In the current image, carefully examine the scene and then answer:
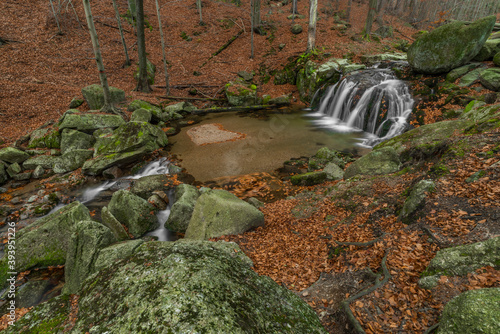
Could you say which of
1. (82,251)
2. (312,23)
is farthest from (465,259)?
(312,23)

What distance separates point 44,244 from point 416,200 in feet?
28.8

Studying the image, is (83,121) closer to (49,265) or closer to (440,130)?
(49,265)

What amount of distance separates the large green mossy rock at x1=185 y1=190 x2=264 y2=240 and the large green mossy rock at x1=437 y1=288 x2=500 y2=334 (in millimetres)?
4433

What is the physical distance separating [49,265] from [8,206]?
14.3 feet

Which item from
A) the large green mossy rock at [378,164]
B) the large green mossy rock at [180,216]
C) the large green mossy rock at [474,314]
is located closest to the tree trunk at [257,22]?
the large green mossy rock at [378,164]

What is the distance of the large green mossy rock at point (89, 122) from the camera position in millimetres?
11802

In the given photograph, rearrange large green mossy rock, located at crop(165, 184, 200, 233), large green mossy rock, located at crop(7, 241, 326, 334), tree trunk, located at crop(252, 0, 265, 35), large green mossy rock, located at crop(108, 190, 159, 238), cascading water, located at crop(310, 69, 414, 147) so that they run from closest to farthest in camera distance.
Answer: large green mossy rock, located at crop(7, 241, 326, 334), large green mossy rock, located at crop(108, 190, 159, 238), large green mossy rock, located at crop(165, 184, 200, 233), cascading water, located at crop(310, 69, 414, 147), tree trunk, located at crop(252, 0, 265, 35)

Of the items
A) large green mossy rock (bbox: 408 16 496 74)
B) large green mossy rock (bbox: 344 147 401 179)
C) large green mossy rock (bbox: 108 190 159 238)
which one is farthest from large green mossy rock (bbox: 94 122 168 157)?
large green mossy rock (bbox: 408 16 496 74)

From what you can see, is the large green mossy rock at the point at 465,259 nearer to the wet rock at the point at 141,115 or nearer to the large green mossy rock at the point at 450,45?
the large green mossy rock at the point at 450,45

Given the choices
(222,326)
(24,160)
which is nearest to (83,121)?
(24,160)

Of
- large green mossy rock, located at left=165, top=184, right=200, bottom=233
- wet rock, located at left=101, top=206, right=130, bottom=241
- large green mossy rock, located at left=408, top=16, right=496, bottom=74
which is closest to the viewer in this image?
wet rock, located at left=101, top=206, right=130, bottom=241

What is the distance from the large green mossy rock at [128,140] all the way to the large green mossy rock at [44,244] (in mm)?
5298

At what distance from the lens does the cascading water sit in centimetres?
1258

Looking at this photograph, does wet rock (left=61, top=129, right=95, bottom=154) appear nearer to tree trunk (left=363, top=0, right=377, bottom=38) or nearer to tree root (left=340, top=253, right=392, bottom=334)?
tree root (left=340, top=253, right=392, bottom=334)
